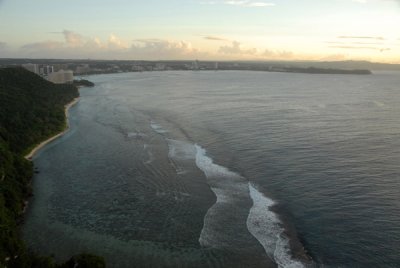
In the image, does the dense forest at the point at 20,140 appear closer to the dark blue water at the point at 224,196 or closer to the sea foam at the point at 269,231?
the dark blue water at the point at 224,196

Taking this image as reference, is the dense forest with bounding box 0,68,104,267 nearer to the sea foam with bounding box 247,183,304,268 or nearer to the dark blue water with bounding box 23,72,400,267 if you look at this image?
the dark blue water with bounding box 23,72,400,267

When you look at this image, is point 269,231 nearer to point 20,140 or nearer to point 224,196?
point 224,196

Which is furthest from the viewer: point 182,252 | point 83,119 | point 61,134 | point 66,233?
point 83,119

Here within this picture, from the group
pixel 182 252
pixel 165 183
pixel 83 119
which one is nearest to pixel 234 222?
pixel 182 252

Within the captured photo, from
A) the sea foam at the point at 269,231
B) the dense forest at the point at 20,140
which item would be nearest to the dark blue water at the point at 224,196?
the sea foam at the point at 269,231

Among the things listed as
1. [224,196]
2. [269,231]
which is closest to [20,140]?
[224,196]

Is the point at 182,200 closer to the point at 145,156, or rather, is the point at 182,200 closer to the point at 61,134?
the point at 145,156
